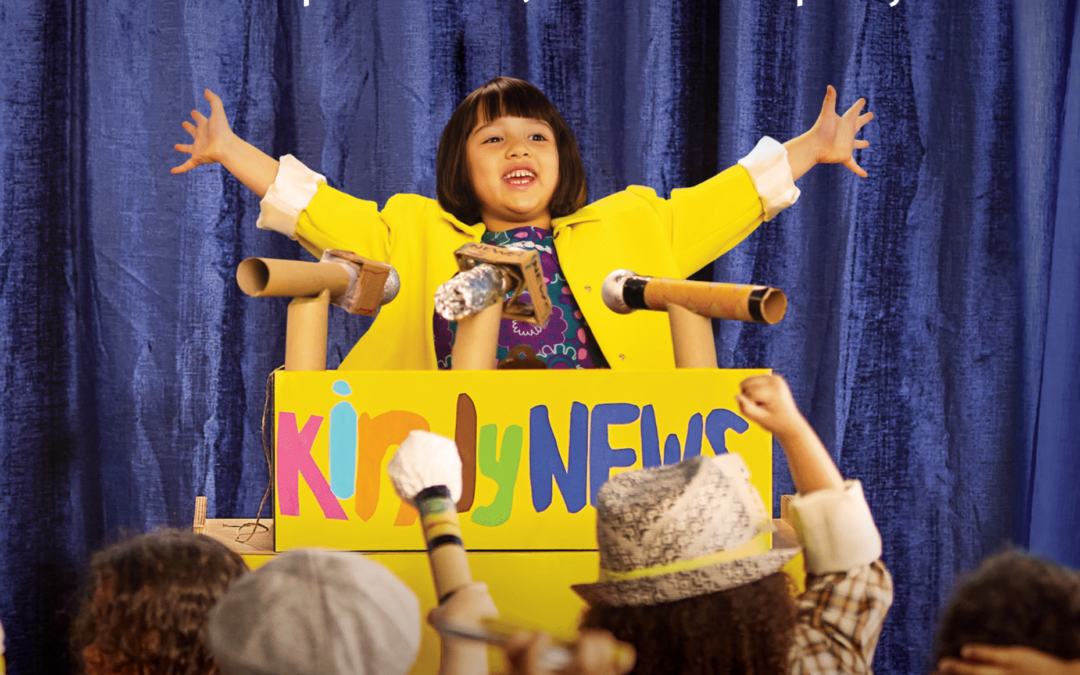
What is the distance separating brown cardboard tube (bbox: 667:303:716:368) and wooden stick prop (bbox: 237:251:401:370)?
392 millimetres

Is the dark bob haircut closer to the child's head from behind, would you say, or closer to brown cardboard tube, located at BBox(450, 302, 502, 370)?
brown cardboard tube, located at BBox(450, 302, 502, 370)

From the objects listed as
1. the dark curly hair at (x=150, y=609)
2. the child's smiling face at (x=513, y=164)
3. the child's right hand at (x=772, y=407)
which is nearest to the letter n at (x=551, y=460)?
the child's right hand at (x=772, y=407)

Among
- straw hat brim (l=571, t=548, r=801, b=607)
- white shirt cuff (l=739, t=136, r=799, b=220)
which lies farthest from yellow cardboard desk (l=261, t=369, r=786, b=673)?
white shirt cuff (l=739, t=136, r=799, b=220)

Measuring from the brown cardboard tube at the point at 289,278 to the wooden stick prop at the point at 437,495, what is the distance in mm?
320

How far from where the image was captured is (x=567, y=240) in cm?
145

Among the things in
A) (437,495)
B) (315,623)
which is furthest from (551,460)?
(315,623)

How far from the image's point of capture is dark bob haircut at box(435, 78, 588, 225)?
147 cm

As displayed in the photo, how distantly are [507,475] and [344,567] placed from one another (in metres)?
0.45

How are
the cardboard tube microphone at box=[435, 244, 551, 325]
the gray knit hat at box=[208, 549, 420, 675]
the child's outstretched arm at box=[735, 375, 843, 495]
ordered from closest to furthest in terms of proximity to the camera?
the gray knit hat at box=[208, 549, 420, 675]
the child's outstretched arm at box=[735, 375, 843, 495]
the cardboard tube microphone at box=[435, 244, 551, 325]

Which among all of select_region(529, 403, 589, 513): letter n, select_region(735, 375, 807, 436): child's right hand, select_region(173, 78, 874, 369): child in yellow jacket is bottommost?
select_region(529, 403, 589, 513): letter n

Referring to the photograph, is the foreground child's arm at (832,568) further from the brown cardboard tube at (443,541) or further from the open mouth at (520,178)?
the open mouth at (520,178)

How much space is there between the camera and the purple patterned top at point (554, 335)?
1.37 m

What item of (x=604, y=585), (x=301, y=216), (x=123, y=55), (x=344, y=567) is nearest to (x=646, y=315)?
(x=301, y=216)

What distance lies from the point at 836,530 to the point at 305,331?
68 cm
